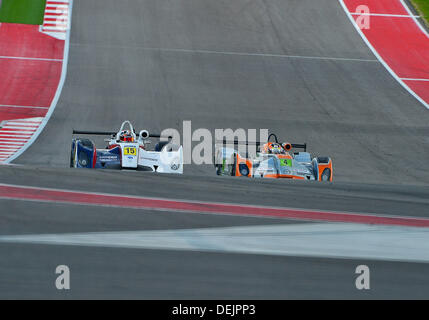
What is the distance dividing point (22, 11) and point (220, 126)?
13.6 meters

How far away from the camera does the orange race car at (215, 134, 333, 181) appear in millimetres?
14180

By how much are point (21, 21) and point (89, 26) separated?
2.73 m

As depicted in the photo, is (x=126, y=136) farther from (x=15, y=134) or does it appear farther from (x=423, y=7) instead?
(x=423, y=7)

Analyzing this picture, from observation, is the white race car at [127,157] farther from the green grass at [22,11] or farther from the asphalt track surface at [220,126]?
the green grass at [22,11]

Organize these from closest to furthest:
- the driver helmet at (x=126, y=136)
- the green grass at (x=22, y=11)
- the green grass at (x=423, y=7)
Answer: the driver helmet at (x=126, y=136) → the green grass at (x=22, y=11) → the green grass at (x=423, y=7)

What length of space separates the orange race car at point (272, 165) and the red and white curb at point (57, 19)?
1475cm

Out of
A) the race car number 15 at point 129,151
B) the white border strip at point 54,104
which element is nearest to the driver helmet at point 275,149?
the race car number 15 at point 129,151

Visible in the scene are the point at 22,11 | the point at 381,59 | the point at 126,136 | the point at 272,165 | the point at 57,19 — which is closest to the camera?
the point at 272,165

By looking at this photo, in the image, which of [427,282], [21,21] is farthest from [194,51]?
[427,282]

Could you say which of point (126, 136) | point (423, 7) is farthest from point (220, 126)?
point (423, 7)

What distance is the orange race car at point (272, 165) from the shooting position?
1418 cm

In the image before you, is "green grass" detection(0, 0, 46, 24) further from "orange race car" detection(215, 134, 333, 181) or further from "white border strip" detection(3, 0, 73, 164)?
"orange race car" detection(215, 134, 333, 181)

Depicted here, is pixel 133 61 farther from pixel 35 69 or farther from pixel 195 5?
pixel 195 5

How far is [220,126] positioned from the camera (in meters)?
20.3
